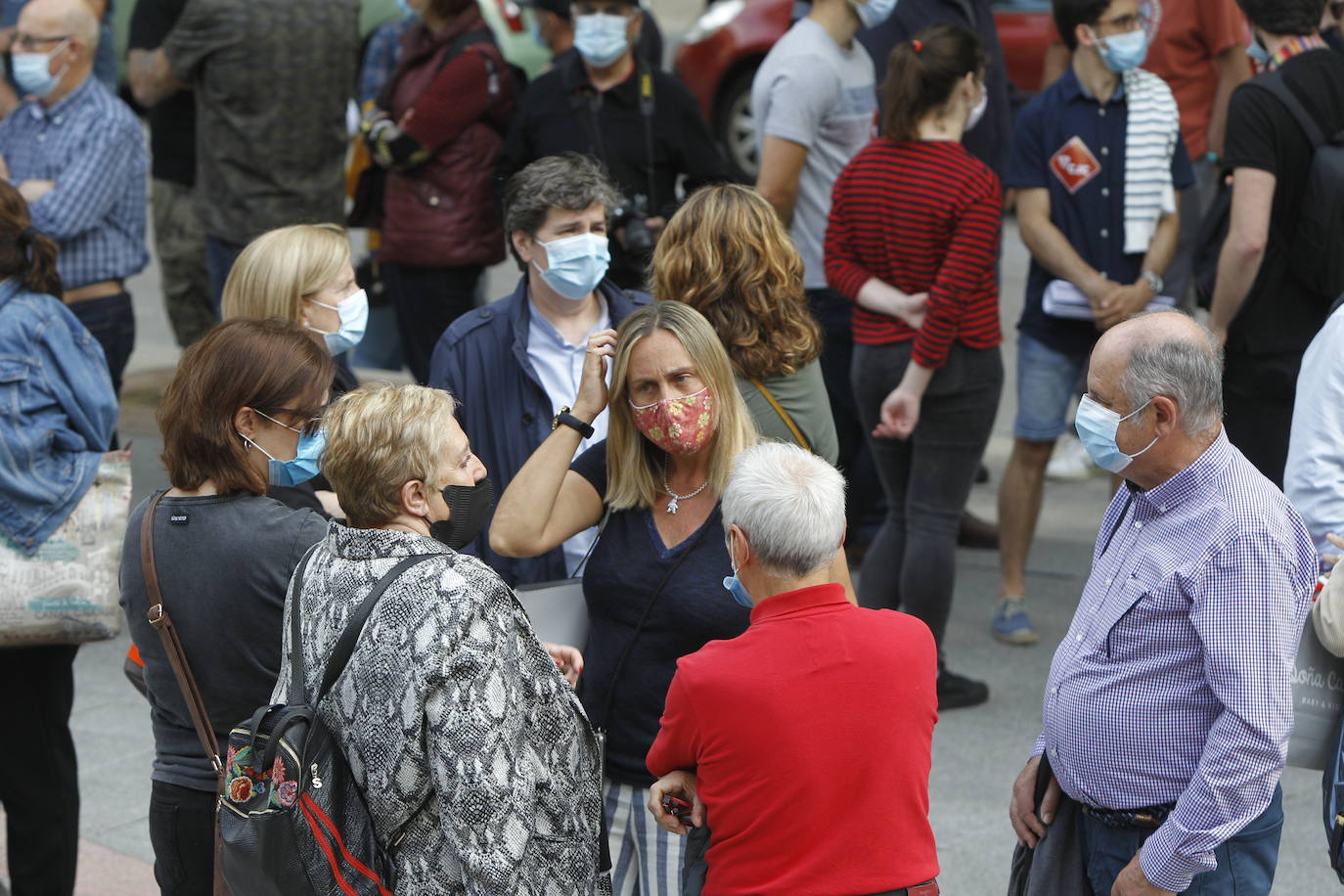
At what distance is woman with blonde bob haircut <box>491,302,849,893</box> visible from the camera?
3.11 m

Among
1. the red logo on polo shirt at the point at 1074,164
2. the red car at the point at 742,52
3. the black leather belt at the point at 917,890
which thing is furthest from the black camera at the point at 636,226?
the red car at the point at 742,52

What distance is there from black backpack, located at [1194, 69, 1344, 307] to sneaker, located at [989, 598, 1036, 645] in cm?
158

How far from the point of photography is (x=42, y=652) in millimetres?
3930

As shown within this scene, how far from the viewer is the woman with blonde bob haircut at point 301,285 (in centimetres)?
391

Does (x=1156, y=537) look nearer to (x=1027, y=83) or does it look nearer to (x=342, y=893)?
(x=342, y=893)

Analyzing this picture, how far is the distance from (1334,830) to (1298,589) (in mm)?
546

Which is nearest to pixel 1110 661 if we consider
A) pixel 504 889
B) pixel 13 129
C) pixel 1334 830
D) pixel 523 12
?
pixel 1334 830

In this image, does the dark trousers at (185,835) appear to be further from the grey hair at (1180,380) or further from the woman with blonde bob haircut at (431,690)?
the grey hair at (1180,380)

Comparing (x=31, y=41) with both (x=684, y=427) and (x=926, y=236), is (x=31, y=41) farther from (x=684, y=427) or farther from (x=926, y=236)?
(x=684, y=427)

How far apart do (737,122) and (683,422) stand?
33.5ft

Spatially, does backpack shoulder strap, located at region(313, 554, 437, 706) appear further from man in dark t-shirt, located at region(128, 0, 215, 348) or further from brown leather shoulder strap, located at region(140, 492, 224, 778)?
man in dark t-shirt, located at region(128, 0, 215, 348)

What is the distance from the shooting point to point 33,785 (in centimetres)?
387

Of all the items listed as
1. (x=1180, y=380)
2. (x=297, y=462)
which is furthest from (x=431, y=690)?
(x=1180, y=380)

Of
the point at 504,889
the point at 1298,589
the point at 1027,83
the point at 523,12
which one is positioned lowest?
the point at 1027,83
